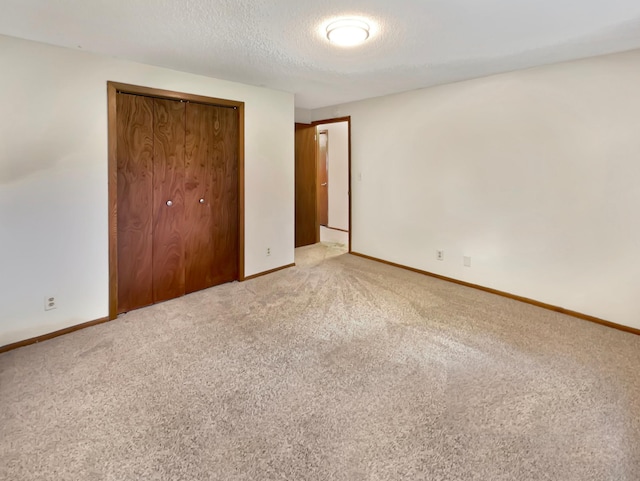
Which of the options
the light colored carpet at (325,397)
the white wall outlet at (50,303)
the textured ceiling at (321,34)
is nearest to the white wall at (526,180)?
the textured ceiling at (321,34)

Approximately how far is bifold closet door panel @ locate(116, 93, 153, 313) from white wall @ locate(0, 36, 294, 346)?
14cm

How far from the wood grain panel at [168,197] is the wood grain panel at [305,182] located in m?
2.43

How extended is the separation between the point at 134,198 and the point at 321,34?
209 centimetres

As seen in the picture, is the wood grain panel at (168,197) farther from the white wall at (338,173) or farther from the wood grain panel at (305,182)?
the white wall at (338,173)

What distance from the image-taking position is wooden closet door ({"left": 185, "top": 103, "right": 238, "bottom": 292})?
11.7ft

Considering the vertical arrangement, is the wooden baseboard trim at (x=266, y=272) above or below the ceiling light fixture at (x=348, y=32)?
below

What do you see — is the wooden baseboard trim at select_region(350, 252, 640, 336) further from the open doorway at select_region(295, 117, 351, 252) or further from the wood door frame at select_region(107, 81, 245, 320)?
the wood door frame at select_region(107, 81, 245, 320)

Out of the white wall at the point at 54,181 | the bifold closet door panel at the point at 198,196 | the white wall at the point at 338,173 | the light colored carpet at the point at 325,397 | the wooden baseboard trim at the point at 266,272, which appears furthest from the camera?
the white wall at the point at 338,173

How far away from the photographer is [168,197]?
3398 millimetres

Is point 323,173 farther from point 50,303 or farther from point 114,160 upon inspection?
point 50,303

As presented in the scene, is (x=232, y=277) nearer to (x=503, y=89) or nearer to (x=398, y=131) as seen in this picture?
(x=398, y=131)

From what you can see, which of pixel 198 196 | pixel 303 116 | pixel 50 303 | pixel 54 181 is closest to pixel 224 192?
pixel 198 196

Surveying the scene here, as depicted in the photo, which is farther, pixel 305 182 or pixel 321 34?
pixel 305 182

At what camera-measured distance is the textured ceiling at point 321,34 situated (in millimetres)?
2062
